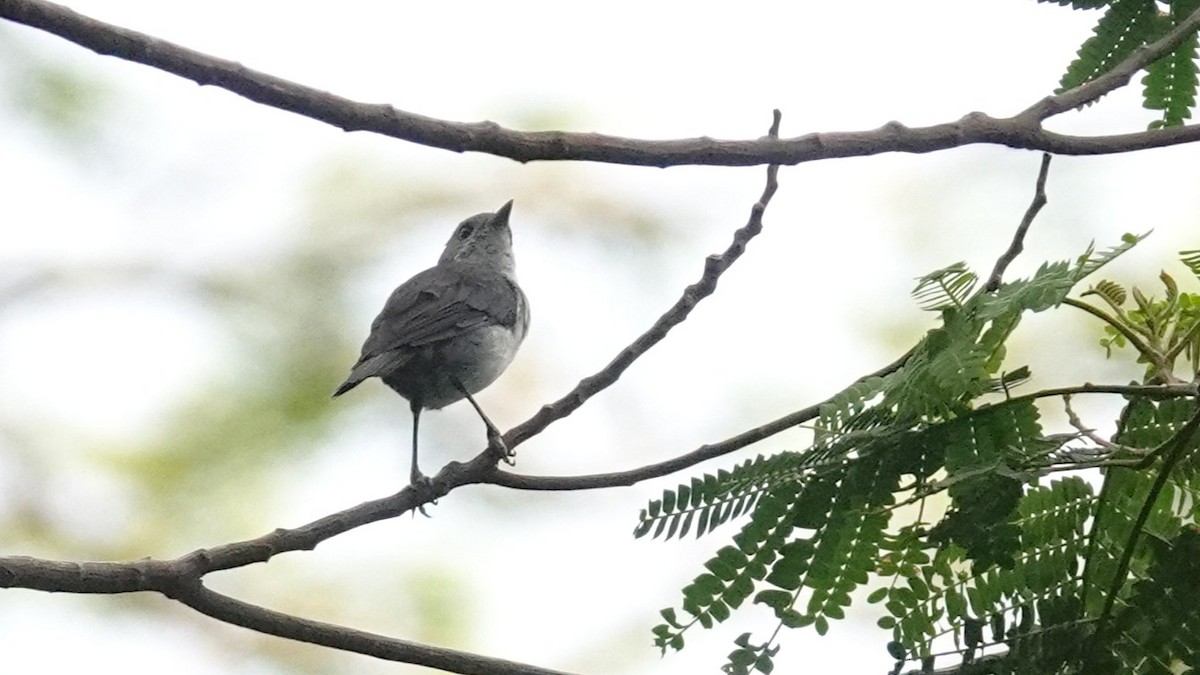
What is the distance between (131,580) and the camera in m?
1.96

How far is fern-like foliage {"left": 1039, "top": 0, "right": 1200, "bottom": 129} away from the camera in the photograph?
1959 millimetres

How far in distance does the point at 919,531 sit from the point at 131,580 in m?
1.17

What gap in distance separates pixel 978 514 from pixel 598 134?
25.5 inches

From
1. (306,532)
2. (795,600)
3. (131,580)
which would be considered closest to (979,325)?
(795,600)

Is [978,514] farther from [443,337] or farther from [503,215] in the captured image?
[503,215]

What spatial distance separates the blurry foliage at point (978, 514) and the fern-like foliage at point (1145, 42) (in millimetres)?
456

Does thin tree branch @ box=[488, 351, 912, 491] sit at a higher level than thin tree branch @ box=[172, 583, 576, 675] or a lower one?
higher

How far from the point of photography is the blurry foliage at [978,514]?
143 cm

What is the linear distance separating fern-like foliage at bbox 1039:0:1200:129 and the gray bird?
6.55 feet

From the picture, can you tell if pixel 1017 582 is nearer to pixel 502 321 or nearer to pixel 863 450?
pixel 863 450

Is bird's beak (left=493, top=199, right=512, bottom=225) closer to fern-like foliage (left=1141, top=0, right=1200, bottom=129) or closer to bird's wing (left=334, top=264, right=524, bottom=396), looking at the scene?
bird's wing (left=334, top=264, right=524, bottom=396)

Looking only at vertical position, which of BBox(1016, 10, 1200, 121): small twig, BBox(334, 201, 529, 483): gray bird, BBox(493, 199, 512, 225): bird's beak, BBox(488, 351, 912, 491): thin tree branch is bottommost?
BBox(488, 351, 912, 491): thin tree branch

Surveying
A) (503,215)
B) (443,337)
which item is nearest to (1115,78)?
(443,337)

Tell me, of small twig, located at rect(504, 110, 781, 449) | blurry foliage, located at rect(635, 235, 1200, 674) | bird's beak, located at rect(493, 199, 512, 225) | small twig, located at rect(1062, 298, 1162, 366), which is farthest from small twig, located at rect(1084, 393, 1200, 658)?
bird's beak, located at rect(493, 199, 512, 225)
